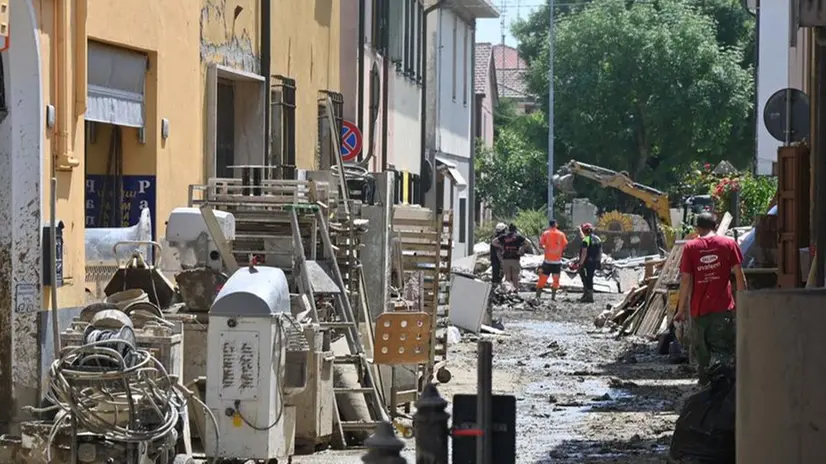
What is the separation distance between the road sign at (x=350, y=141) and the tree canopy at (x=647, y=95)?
37.7 metres

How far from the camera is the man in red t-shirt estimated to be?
584 inches

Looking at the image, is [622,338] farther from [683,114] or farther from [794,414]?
[683,114]

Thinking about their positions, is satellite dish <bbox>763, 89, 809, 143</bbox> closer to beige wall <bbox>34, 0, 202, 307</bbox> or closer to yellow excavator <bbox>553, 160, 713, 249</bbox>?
beige wall <bbox>34, 0, 202, 307</bbox>

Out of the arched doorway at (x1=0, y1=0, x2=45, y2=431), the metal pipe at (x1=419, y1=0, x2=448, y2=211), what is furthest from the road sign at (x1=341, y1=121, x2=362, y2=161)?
the arched doorway at (x1=0, y1=0, x2=45, y2=431)

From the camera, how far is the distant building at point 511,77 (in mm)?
88500

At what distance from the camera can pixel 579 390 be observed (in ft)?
56.5

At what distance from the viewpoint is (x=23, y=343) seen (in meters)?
11.5

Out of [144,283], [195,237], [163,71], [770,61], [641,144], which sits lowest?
[144,283]

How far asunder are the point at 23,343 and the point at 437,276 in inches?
256

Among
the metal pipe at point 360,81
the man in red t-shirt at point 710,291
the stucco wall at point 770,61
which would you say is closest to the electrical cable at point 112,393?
the man in red t-shirt at point 710,291

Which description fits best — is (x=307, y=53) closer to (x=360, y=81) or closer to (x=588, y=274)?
(x=360, y=81)

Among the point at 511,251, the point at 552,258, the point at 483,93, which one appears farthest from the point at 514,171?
the point at 511,251

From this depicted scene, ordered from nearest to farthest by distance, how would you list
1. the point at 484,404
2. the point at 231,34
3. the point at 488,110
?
the point at 484,404
the point at 231,34
the point at 488,110

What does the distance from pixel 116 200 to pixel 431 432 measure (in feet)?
30.2
